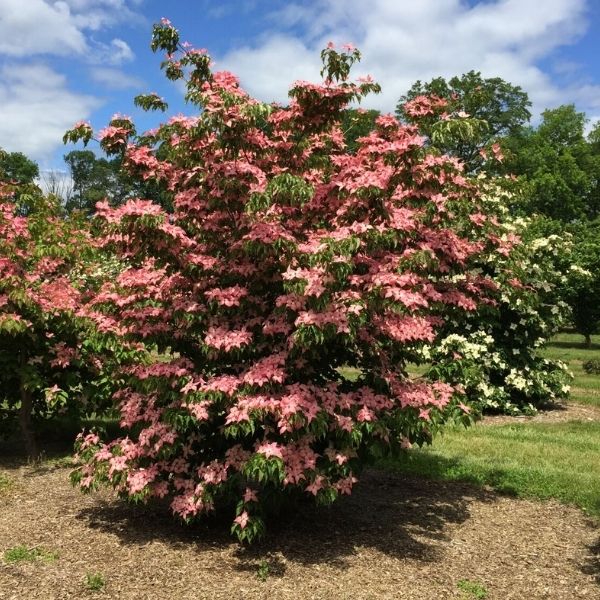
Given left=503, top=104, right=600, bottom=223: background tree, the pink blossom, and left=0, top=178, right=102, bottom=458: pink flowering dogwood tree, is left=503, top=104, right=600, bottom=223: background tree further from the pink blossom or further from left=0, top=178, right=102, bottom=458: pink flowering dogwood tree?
the pink blossom

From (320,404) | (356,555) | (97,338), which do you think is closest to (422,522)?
(356,555)

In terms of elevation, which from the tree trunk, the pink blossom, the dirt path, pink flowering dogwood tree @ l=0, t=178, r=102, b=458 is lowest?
the dirt path

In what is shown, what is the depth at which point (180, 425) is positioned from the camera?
5469 mm

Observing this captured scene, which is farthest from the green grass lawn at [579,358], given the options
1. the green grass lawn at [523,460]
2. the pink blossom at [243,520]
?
the pink blossom at [243,520]

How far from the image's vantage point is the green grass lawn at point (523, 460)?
7852 mm

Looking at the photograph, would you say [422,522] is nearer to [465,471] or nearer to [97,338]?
[465,471]

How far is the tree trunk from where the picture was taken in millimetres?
9100

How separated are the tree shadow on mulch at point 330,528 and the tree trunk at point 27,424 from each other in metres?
2.59

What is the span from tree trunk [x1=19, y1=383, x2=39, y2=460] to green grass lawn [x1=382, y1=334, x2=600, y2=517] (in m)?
5.15

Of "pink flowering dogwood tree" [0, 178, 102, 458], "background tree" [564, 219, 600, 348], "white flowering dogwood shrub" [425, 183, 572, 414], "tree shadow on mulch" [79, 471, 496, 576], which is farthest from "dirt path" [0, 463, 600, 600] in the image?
"background tree" [564, 219, 600, 348]

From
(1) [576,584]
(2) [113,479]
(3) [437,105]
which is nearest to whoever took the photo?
(1) [576,584]

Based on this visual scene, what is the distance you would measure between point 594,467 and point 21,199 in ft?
29.6

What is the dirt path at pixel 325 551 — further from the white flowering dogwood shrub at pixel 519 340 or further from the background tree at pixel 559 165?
the background tree at pixel 559 165

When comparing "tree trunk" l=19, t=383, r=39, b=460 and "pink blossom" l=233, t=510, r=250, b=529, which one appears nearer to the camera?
"pink blossom" l=233, t=510, r=250, b=529
